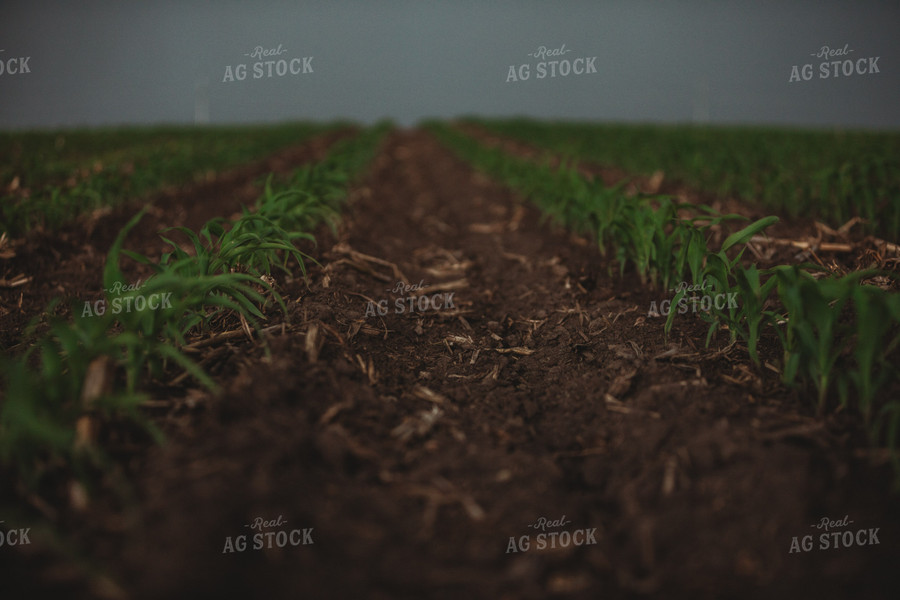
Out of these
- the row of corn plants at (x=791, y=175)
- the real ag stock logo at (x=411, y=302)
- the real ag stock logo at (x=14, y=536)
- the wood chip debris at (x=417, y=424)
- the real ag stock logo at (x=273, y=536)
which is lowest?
the real ag stock logo at (x=273, y=536)

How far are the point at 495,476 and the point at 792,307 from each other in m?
1.43

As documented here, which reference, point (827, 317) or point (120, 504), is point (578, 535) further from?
point (120, 504)

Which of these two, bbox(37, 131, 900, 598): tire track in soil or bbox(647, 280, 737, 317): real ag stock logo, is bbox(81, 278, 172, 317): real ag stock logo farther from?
bbox(647, 280, 737, 317): real ag stock logo

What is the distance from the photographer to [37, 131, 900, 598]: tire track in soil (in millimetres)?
1509

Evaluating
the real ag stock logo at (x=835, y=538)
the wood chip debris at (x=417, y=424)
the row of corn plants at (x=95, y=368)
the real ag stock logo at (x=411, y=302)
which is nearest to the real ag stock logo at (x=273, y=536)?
the row of corn plants at (x=95, y=368)

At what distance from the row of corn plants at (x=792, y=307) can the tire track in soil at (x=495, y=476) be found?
0.17 m

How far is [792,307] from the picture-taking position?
7.24ft

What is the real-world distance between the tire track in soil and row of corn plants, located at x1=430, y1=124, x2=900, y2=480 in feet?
0.56

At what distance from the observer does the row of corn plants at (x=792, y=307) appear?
191cm

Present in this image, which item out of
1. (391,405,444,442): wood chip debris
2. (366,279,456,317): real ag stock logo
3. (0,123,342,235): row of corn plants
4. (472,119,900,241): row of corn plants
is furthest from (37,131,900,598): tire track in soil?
(0,123,342,235): row of corn plants

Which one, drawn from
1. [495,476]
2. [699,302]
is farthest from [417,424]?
[699,302]

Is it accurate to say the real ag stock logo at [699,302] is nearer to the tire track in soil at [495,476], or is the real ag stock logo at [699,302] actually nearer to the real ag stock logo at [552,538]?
the tire track in soil at [495,476]

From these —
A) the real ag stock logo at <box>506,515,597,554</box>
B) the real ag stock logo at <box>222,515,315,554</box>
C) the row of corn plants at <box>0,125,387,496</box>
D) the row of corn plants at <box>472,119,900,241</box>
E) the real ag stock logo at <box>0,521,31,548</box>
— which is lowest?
the real ag stock logo at <box>506,515,597,554</box>

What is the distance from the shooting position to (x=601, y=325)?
10.6ft
